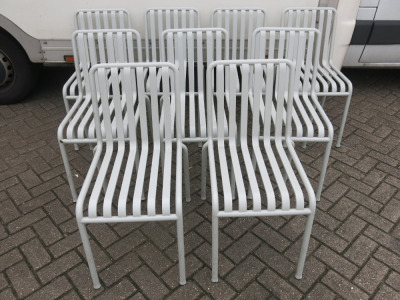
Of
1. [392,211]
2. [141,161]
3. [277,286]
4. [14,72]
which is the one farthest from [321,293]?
[14,72]

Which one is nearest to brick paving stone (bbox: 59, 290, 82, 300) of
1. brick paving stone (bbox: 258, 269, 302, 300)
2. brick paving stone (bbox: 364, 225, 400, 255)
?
brick paving stone (bbox: 258, 269, 302, 300)

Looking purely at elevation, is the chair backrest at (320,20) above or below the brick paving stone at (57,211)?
above

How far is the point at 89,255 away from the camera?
84.7 inches

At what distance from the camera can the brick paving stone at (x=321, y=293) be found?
2223 millimetres

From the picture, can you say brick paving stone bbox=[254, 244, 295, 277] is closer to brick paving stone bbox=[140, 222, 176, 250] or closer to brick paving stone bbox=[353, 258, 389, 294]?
brick paving stone bbox=[353, 258, 389, 294]

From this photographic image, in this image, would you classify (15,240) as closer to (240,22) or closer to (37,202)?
(37,202)

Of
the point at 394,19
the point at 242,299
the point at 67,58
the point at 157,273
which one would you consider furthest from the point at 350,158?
the point at 67,58

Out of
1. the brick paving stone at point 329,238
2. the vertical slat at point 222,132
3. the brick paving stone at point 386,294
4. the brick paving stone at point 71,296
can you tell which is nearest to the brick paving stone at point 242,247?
the brick paving stone at point 329,238

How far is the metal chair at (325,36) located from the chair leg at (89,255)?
2.22 m

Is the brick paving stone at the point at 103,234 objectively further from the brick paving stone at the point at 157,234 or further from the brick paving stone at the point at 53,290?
the brick paving stone at the point at 53,290

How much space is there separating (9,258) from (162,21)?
2.30 m

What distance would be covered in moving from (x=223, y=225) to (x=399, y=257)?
3.88 ft

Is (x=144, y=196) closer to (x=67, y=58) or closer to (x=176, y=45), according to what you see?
(x=176, y=45)

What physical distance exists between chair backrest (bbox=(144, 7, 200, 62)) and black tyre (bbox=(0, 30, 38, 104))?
4.51 feet
